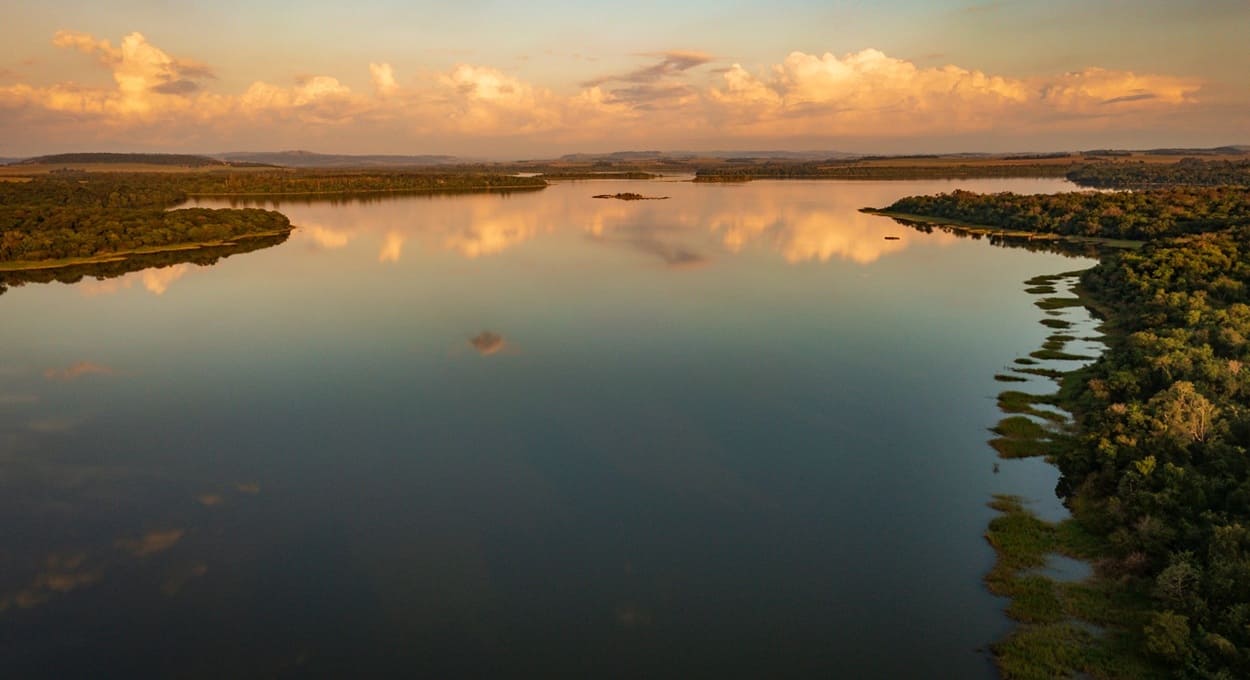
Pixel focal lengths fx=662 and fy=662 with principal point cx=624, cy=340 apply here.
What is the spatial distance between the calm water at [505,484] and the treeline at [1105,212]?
42.1 meters

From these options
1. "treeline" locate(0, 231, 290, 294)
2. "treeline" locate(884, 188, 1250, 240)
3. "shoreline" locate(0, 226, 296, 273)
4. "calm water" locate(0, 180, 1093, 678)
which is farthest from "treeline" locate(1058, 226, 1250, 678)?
"shoreline" locate(0, 226, 296, 273)

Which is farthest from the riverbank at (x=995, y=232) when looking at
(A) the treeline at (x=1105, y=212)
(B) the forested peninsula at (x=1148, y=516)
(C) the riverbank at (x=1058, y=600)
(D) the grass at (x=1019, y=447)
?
(C) the riverbank at (x=1058, y=600)

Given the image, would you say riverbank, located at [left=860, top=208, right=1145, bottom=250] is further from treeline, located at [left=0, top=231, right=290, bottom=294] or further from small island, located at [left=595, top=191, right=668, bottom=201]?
treeline, located at [left=0, top=231, right=290, bottom=294]

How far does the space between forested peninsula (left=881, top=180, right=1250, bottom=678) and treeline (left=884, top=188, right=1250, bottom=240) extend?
51.3 meters

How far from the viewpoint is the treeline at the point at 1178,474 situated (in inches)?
639

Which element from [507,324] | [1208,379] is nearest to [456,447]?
[507,324]

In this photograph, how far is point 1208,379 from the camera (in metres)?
28.9

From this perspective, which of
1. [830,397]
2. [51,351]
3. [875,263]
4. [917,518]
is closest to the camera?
[917,518]

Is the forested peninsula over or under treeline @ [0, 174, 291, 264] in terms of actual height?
under

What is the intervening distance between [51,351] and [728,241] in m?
74.5

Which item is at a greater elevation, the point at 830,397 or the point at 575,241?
the point at 575,241

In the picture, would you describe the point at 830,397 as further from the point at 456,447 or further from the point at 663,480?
the point at 456,447

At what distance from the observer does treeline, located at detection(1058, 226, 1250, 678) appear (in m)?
16.2

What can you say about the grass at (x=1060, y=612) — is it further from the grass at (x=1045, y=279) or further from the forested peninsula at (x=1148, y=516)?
the grass at (x=1045, y=279)
